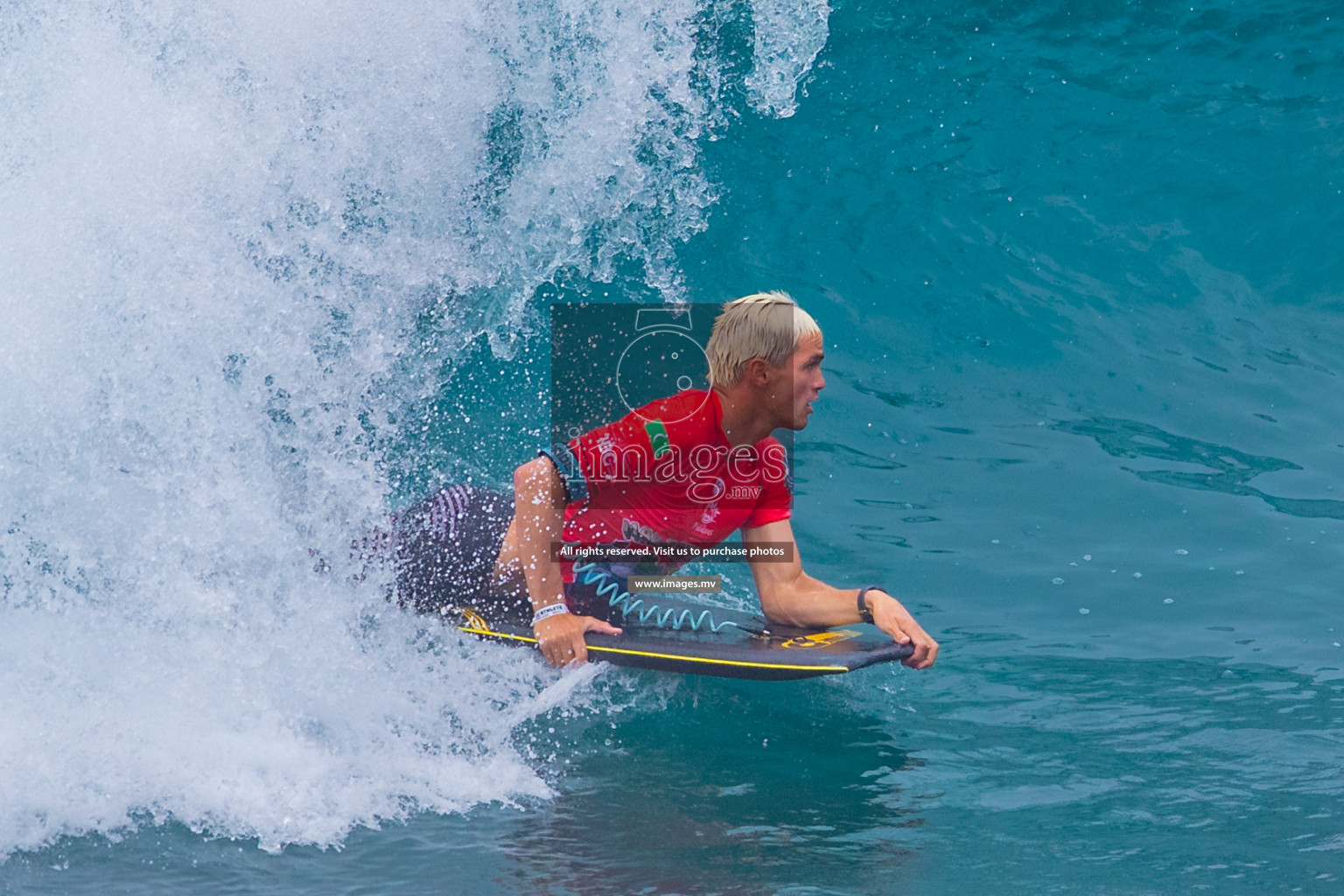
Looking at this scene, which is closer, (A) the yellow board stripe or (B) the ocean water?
(B) the ocean water

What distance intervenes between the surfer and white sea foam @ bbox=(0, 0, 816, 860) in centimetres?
27

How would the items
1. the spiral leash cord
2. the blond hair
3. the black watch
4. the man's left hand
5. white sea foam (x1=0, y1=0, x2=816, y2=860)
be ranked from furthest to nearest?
the spiral leash cord → the black watch → the man's left hand → the blond hair → white sea foam (x1=0, y1=0, x2=816, y2=860)

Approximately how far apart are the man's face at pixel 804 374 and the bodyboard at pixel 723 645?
777 millimetres

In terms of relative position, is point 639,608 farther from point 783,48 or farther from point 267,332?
point 783,48

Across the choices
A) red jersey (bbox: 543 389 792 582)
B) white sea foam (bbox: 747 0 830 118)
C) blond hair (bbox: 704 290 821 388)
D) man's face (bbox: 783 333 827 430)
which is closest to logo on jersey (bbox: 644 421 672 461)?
red jersey (bbox: 543 389 792 582)

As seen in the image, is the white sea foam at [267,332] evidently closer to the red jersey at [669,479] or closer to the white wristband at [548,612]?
the white wristband at [548,612]

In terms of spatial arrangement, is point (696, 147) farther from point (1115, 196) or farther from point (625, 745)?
point (625, 745)

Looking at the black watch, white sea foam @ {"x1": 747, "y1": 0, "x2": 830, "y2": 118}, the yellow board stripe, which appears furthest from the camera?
white sea foam @ {"x1": 747, "y1": 0, "x2": 830, "y2": 118}

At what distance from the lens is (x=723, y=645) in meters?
3.97

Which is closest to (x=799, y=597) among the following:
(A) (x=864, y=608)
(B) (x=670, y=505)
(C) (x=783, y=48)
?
(A) (x=864, y=608)

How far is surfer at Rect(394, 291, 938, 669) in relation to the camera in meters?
3.60

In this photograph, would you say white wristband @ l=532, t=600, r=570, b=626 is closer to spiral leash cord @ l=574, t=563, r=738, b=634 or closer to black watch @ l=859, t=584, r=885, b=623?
spiral leash cord @ l=574, t=563, r=738, b=634

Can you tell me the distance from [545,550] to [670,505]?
51 centimetres

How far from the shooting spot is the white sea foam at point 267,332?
334 cm
